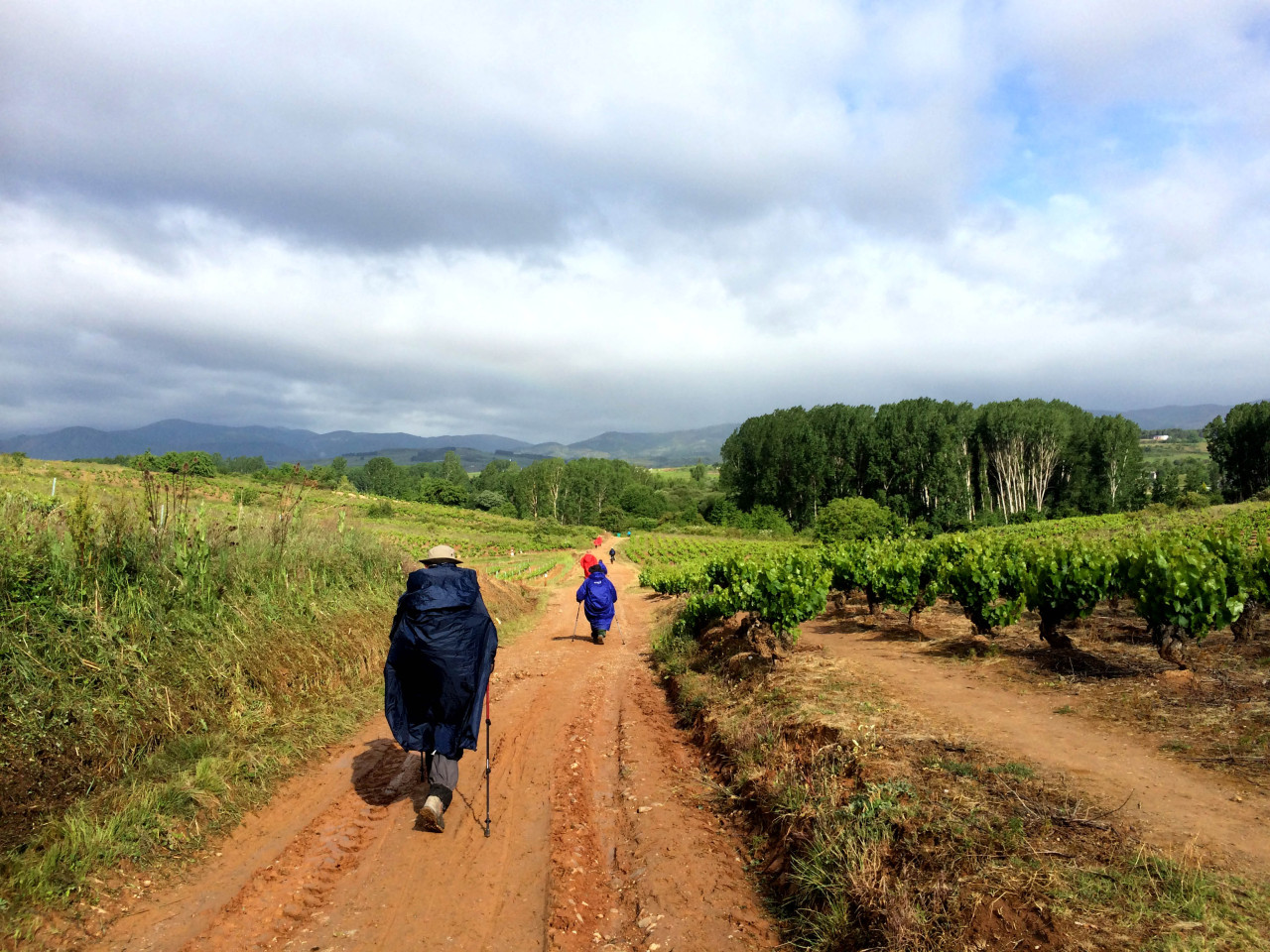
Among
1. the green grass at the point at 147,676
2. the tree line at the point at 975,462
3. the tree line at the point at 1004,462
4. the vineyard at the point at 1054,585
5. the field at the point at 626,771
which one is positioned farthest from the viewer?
the tree line at the point at 975,462

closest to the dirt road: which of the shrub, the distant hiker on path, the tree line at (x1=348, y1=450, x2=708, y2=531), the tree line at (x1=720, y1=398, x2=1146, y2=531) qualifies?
the distant hiker on path

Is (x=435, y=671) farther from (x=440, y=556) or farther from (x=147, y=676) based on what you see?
(x=147, y=676)

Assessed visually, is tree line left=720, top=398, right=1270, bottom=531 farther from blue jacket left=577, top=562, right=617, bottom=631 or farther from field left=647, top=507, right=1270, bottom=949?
field left=647, top=507, right=1270, bottom=949

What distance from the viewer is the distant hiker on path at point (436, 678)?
18.2ft

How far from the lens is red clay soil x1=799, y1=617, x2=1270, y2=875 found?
4.29 m

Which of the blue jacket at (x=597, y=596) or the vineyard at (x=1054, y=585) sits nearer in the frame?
the vineyard at (x=1054, y=585)

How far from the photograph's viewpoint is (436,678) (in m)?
5.59

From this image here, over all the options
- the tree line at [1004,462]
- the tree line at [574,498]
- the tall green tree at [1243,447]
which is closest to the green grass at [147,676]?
the tree line at [1004,462]

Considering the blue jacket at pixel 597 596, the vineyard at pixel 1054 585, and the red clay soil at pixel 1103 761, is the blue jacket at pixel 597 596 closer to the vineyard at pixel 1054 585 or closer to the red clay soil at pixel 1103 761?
the vineyard at pixel 1054 585

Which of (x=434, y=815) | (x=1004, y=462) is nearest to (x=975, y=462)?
(x=1004, y=462)

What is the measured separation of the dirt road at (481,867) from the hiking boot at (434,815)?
0.10m

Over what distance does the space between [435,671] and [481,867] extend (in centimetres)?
160

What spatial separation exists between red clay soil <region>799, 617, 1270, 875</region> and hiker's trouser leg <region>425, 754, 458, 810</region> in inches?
199

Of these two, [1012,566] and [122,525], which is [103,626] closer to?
[122,525]
